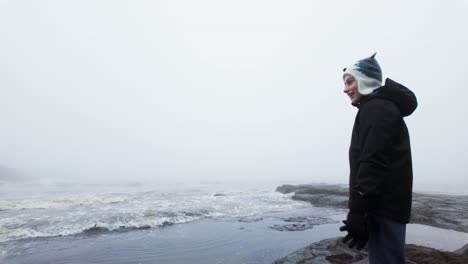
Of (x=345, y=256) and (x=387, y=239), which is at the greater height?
(x=387, y=239)

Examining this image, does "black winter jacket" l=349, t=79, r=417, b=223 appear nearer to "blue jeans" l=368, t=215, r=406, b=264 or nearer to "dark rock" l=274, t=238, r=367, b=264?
"blue jeans" l=368, t=215, r=406, b=264

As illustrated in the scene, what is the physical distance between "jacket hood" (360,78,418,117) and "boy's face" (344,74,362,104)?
6.6 inches

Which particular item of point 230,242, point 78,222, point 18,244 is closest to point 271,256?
point 230,242

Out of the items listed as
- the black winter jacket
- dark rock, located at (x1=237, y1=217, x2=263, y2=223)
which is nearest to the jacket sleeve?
the black winter jacket

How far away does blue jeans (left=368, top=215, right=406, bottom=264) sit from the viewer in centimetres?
271

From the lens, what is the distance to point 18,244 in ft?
40.2

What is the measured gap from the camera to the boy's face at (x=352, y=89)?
309cm

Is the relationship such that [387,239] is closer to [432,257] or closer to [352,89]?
[352,89]

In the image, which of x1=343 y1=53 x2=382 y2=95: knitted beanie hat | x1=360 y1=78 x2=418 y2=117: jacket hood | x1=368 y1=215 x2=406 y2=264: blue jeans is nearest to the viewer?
x1=368 y1=215 x2=406 y2=264: blue jeans

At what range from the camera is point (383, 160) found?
8.48 ft

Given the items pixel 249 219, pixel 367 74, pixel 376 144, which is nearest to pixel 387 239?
pixel 376 144

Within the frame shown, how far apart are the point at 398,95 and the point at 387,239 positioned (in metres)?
1.30

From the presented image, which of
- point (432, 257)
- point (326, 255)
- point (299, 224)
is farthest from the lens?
point (299, 224)

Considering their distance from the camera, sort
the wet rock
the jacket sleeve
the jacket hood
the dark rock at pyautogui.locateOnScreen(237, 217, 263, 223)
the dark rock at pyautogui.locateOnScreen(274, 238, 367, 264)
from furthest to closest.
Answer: the dark rock at pyautogui.locateOnScreen(237, 217, 263, 223) < the wet rock < the dark rock at pyautogui.locateOnScreen(274, 238, 367, 264) < the jacket hood < the jacket sleeve
